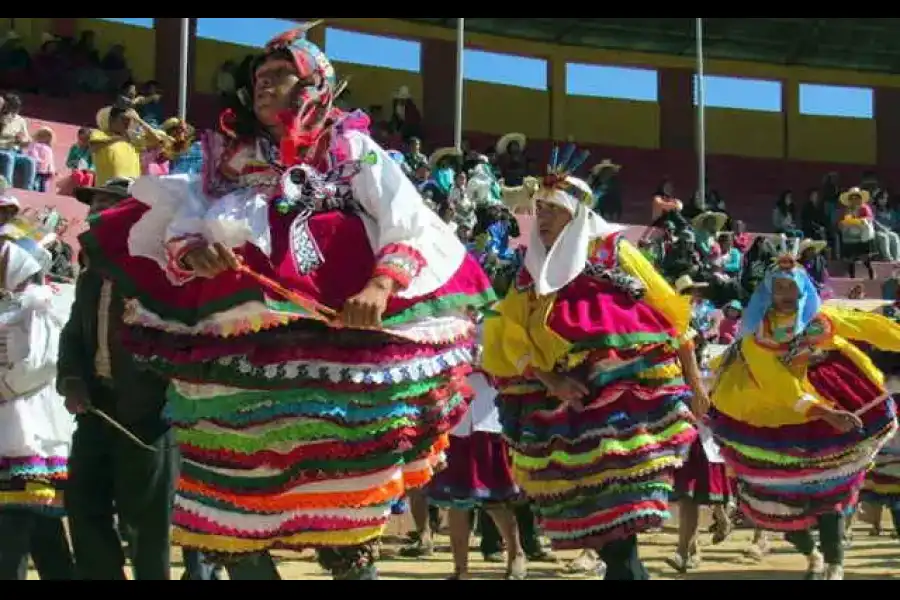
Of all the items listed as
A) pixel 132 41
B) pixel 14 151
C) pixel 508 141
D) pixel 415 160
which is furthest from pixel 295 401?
pixel 132 41

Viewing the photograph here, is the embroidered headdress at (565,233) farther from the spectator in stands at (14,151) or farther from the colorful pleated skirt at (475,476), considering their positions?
the spectator in stands at (14,151)

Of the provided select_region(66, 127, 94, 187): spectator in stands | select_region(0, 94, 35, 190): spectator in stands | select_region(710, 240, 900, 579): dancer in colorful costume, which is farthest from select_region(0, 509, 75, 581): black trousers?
→ select_region(66, 127, 94, 187): spectator in stands

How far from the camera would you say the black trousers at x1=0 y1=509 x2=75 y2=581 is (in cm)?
615

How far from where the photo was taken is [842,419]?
7.70 metres

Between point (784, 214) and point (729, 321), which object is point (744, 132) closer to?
point (784, 214)

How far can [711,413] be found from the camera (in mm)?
8320

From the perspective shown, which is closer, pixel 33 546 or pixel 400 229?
pixel 400 229

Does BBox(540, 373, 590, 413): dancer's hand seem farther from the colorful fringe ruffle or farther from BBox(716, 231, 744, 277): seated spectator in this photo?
BBox(716, 231, 744, 277): seated spectator

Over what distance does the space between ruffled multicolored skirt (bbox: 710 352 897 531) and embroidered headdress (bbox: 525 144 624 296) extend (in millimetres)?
2007

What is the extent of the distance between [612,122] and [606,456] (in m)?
23.2

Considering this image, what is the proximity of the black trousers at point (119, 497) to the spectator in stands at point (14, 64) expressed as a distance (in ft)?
49.1

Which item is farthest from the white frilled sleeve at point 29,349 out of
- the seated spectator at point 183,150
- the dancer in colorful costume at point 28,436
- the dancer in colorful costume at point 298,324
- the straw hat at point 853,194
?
the straw hat at point 853,194

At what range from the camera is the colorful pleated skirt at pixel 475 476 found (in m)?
8.64
